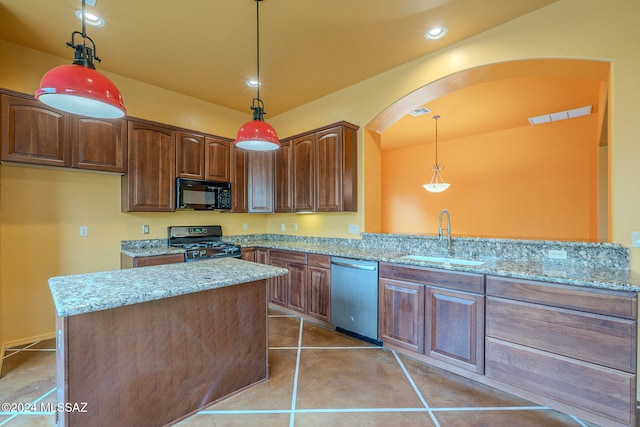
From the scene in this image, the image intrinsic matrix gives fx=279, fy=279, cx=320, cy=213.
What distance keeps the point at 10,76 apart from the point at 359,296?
4.17 metres

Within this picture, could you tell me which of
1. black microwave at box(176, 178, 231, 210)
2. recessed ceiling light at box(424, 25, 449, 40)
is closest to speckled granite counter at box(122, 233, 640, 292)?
black microwave at box(176, 178, 231, 210)

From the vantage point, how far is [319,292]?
335 cm

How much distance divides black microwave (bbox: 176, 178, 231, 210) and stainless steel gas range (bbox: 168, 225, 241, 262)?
1.51 feet

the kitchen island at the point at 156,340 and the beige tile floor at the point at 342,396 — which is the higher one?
the kitchen island at the point at 156,340

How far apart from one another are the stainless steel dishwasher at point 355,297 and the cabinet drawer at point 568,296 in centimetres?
108

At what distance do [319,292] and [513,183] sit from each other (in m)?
4.41

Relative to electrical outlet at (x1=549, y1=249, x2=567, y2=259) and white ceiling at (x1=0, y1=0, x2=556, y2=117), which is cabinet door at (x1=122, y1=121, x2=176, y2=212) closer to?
white ceiling at (x1=0, y1=0, x2=556, y2=117)

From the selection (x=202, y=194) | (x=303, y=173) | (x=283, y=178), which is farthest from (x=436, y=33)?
(x=202, y=194)

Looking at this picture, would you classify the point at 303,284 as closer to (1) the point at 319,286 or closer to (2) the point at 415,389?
(1) the point at 319,286

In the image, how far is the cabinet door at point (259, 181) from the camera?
172 inches

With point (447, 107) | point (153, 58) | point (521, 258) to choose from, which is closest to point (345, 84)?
point (447, 107)

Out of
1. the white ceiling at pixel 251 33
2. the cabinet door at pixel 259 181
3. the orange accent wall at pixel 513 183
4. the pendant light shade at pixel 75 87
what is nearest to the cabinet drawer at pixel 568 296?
the white ceiling at pixel 251 33

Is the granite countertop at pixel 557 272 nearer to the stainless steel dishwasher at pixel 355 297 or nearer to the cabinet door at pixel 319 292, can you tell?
the stainless steel dishwasher at pixel 355 297

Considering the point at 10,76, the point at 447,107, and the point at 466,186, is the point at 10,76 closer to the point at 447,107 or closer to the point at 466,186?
the point at 447,107
